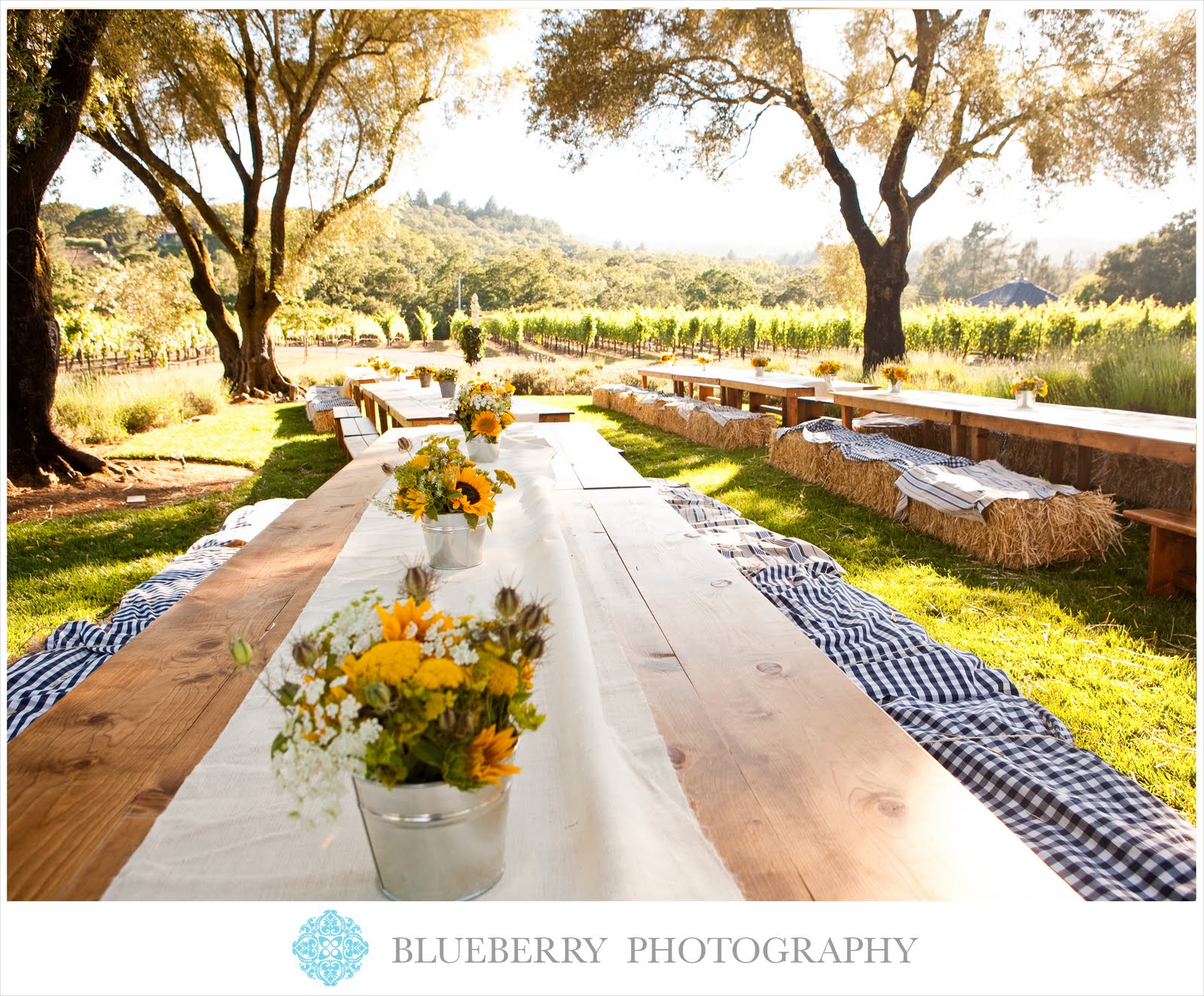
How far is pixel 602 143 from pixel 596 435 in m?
5.95

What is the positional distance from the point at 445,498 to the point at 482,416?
1.14 m

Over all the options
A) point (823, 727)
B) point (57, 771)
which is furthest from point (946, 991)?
point (57, 771)

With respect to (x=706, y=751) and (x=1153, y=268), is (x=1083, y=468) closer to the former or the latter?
(x=706, y=751)

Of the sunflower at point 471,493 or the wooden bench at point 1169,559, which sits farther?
the wooden bench at point 1169,559

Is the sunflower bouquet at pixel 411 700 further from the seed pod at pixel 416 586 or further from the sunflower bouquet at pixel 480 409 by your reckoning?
the sunflower bouquet at pixel 480 409

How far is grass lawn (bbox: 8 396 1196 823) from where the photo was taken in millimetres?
2202

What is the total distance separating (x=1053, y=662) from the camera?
2.57 metres

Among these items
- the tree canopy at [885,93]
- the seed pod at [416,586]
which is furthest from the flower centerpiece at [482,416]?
the tree canopy at [885,93]

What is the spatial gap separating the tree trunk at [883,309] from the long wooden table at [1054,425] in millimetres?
2908

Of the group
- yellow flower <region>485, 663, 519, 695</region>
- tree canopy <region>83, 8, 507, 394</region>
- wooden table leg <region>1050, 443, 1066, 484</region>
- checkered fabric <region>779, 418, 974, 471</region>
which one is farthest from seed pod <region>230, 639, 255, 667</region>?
tree canopy <region>83, 8, 507, 394</region>

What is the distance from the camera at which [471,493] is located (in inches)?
69.7

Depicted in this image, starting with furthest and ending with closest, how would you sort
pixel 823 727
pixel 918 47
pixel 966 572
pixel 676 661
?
pixel 918 47, pixel 966 572, pixel 676 661, pixel 823 727

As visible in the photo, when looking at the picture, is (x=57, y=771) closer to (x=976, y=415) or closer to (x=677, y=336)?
(x=976, y=415)

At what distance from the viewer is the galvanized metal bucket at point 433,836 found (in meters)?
0.76
